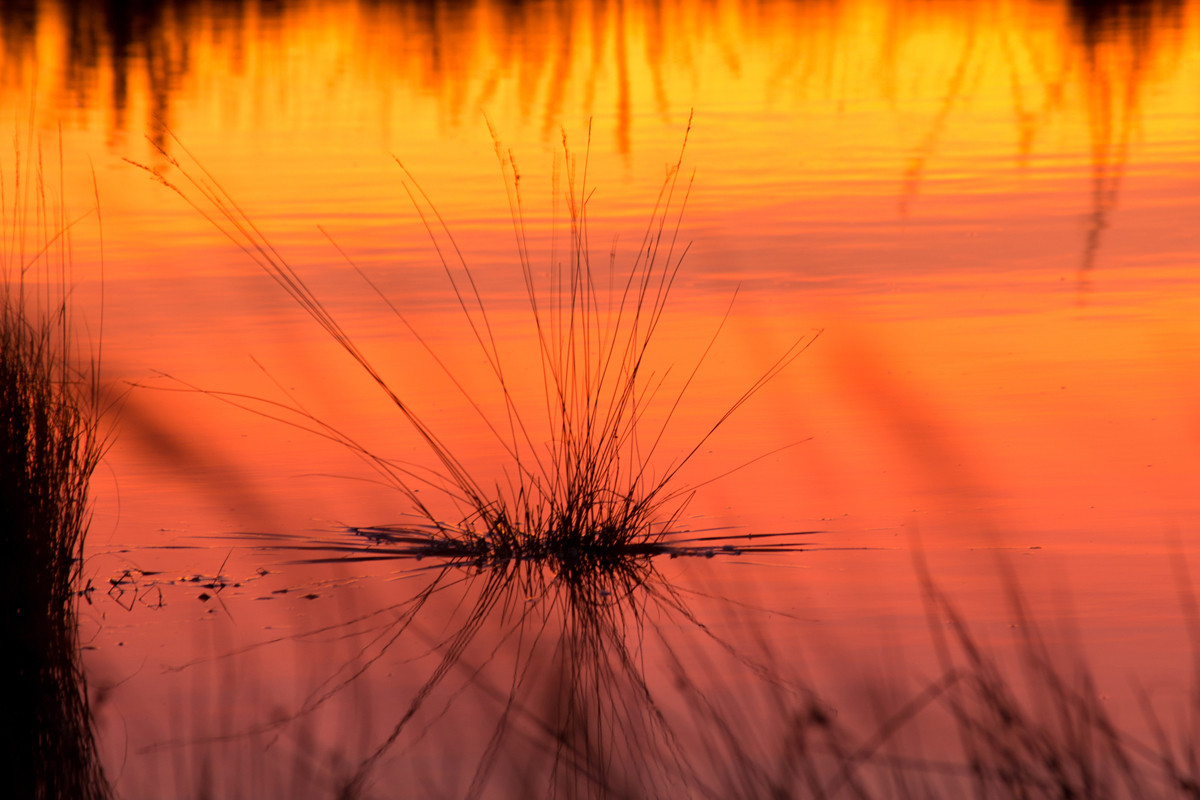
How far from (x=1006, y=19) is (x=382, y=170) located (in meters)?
14.4

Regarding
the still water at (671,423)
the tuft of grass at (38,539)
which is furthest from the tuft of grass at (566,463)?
the tuft of grass at (38,539)

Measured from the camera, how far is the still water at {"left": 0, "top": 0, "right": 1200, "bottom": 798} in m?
4.14

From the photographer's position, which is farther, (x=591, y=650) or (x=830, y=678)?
(x=591, y=650)

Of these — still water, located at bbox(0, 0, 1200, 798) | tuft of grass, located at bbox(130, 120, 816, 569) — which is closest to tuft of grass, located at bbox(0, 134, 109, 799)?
still water, located at bbox(0, 0, 1200, 798)

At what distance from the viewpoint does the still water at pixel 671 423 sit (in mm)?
4137

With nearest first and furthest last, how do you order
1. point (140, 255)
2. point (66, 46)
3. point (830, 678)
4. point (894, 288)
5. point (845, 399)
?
point (830, 678) < point (845, 399) < point (894, 288) < point (140, 255) < point (66, 46)

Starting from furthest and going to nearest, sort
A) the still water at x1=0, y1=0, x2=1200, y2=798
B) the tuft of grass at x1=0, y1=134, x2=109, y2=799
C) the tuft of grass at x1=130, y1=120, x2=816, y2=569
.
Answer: the tuft of grass at x1=130, y1=120, x2=816, y2=569 → the tuft of grass at x1=0, y1=134, x2=109, y2=799 → the still water at x1=0, y1=0, x2=1200, y2=798

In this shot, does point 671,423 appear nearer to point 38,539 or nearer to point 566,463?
point 566,463

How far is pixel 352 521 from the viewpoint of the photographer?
5605 millimetres

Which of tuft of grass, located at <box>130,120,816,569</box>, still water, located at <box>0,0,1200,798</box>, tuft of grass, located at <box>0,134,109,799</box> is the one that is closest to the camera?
still water, located at <box>0,0,1200,798</box>

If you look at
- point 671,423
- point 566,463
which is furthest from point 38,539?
point 671,423

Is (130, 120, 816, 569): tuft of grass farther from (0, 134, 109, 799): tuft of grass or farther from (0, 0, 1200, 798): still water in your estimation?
(0, 134, 109, 799): tuft of grass

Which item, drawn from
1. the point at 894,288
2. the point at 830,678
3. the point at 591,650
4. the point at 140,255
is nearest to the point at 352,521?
the point at 591,650

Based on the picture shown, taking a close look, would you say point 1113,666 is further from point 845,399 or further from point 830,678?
point 845,399
